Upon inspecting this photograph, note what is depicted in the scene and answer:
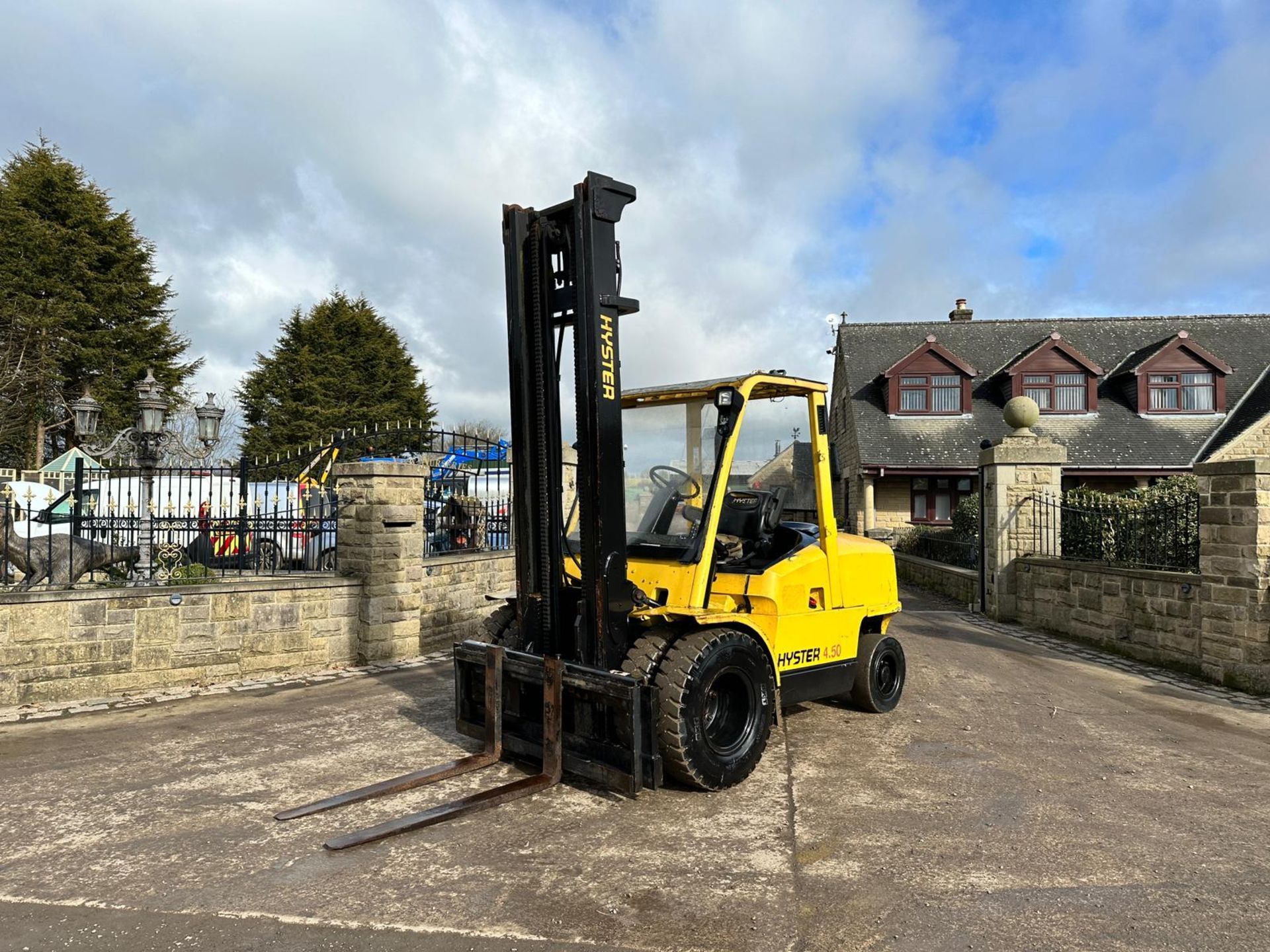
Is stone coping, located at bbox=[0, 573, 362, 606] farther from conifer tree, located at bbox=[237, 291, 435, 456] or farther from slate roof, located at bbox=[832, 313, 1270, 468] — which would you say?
conifer tree, located at bbox=[237, 291, 435, 456]

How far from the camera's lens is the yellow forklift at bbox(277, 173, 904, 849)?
472 centimetres

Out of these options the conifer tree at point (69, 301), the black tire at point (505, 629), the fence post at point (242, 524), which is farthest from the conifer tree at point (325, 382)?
the black tire at point (505, 629)

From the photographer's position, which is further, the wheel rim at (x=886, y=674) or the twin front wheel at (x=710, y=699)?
the wheel rim at (x=886, y=674)

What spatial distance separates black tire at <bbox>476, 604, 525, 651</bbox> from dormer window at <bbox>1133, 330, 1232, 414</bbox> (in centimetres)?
2494

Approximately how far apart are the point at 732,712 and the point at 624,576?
3.65 ft

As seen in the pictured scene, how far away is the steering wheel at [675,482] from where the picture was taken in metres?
5.46

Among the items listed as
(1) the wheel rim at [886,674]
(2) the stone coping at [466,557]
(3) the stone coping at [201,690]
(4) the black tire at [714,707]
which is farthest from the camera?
(2) the stone coping at [466,557]

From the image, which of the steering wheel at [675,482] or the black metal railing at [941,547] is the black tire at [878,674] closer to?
the steering wheel at [675,482]

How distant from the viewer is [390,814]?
15.0 ft

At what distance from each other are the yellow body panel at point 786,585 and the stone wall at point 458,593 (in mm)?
4426

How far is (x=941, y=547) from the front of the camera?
669 inches

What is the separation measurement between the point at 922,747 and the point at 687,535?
7.85 ft

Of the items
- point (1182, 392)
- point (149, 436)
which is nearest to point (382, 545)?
point (149, 436)

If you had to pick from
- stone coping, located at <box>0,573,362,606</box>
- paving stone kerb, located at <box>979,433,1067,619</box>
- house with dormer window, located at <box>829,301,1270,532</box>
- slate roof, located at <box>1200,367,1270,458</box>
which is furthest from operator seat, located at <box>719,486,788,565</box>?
slate roof, located at <box>1200,367,1270,458</box>
